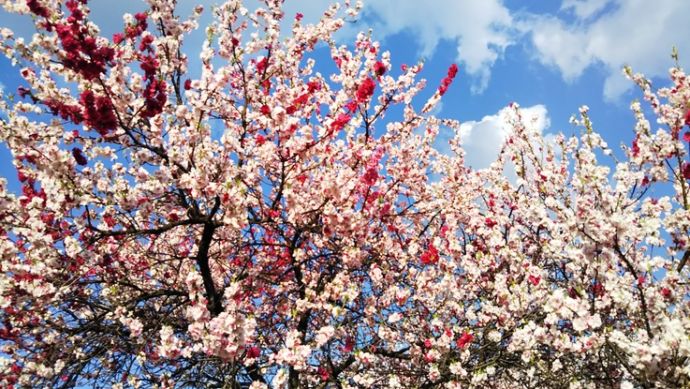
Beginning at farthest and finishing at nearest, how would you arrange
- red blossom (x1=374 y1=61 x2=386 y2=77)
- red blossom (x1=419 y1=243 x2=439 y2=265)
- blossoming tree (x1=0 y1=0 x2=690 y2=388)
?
red blossom (x1=374 y1=61 x2=386 y2=77), red blossom (x1=419 y1=243 x2=439 y2=265), blossoming tree (x1=0 y1=0 x2=690 y2=388)

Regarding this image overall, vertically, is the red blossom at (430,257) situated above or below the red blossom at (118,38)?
below

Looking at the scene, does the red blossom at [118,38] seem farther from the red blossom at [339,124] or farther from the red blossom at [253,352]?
the red blossom at [253,352]

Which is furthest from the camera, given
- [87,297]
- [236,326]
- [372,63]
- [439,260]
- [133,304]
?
[372,63]

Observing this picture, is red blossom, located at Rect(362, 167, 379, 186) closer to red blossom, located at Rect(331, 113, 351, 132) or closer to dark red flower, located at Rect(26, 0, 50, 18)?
red blossom, located at Rect(331, 113, 351, 132)

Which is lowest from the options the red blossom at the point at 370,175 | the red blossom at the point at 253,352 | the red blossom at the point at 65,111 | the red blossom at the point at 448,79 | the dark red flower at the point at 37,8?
the red blossom at the point at 253,352

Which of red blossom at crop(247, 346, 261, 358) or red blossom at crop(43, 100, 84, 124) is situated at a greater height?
red blossom at crop(43, 100, 84, 124)

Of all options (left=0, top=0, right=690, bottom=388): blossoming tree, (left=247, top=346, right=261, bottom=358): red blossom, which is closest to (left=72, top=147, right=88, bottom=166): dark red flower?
(left=0, top=0, right=690, bottom=388): blossoming tree

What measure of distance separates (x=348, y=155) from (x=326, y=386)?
370 cm

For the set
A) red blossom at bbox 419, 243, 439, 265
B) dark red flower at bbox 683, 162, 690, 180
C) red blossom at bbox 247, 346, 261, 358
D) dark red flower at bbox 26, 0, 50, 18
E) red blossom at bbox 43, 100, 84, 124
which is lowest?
red blossom at bbox 247, 346, 261, 358

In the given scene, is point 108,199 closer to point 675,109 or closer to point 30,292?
point 30,292

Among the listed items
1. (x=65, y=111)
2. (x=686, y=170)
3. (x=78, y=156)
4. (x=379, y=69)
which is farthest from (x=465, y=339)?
(x=65, y=111)

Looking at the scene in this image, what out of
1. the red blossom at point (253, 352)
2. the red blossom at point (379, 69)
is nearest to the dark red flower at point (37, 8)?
the red blossom at point (253, 352)

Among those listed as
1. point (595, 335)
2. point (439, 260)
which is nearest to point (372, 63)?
point (439, 260)

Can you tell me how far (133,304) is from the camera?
7.61m
